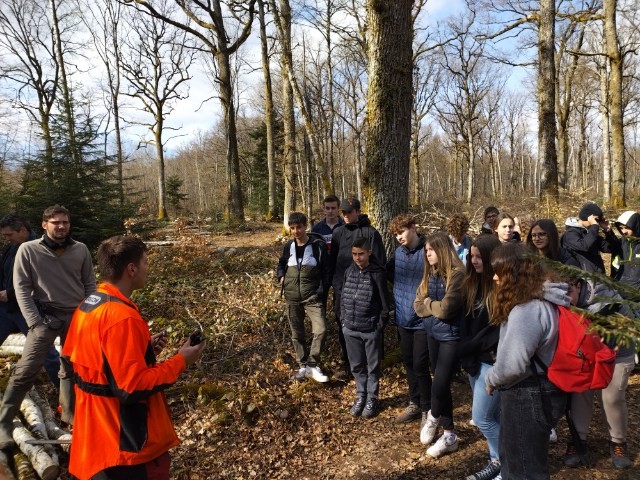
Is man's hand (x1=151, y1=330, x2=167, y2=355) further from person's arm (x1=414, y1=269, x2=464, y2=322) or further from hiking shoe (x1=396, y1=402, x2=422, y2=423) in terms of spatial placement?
hiking shoe (x1=396, y1=402, x2=422, y2=423)

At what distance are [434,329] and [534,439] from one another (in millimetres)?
1374

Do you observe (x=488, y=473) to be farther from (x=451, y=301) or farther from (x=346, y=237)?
(x=346, y=237)

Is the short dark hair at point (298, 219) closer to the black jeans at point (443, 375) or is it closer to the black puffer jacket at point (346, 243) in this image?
the black puffer jacket at point (346, 243)

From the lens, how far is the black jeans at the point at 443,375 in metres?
3.55

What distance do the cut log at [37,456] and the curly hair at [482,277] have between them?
12.8 feet

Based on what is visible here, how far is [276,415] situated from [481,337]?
2.56 meters

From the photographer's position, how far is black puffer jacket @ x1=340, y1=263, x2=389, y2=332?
4258 mm

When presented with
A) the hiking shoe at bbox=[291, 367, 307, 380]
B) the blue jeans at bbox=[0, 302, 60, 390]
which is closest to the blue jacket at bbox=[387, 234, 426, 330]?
the hiking shoe at bbox=[291, 367, 307, 380]

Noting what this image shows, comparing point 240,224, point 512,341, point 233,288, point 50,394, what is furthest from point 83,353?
point 240,224

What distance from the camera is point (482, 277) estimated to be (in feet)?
10.2

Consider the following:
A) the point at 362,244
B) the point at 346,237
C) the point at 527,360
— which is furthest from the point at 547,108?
the point at 527,360

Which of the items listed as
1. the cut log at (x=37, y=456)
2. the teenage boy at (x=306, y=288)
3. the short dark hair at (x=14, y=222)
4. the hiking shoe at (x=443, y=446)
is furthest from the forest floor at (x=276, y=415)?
the short dark hair at (x=14, y=222)

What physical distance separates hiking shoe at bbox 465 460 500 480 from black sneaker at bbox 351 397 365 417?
4.53 feet

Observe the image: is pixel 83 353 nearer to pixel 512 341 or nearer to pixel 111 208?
pixel 512 341
